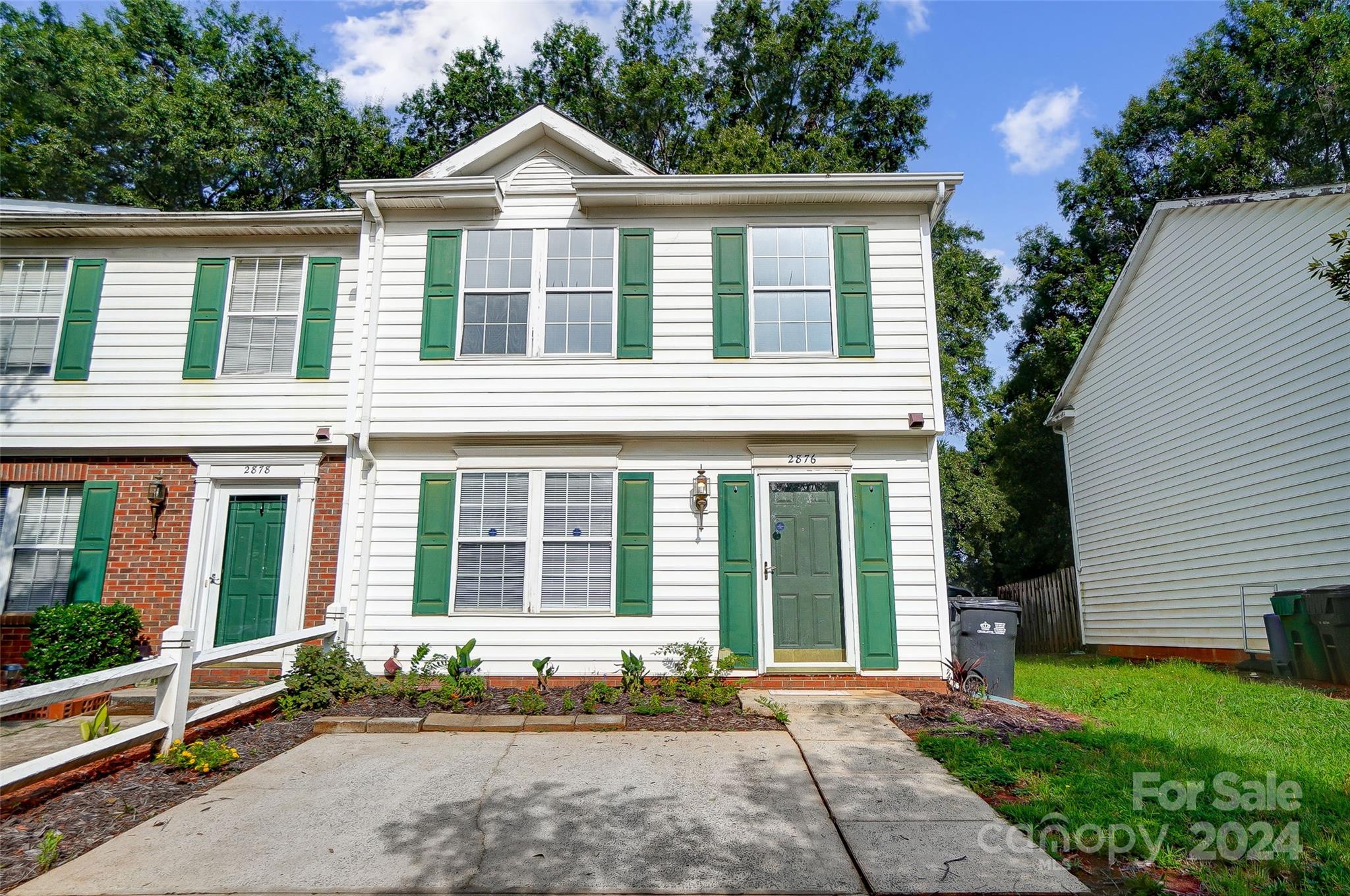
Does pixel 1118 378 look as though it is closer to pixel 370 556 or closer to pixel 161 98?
pixel 370 556

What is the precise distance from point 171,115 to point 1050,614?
2362 centimetres

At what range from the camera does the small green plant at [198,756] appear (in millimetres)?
5328

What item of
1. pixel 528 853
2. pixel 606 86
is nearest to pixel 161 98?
pixel 606 86

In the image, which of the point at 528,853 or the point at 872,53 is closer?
the point at 528,853

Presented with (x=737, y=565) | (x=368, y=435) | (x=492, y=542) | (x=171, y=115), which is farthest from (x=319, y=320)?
(x=171, y=115)

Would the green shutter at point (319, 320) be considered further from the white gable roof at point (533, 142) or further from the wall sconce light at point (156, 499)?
the wall sconce light at point (156, 499)

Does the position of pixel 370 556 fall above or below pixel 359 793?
above

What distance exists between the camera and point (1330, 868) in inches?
143

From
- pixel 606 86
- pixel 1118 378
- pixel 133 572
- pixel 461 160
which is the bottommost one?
pixel 133 572

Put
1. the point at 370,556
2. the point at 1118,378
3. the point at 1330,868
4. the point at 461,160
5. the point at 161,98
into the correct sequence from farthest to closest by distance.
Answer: the point at 161,98 < the point at 1118,378 < the point at 461,160 < the point at 370,556 < the point at 1330,868

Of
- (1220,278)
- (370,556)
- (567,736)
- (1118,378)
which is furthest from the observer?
(1118,378)

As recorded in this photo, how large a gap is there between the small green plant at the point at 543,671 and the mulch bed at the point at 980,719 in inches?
132

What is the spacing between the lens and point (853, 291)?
859cm

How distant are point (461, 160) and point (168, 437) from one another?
14.9 feet
